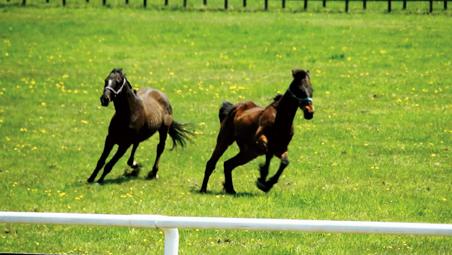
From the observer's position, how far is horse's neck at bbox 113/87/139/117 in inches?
534

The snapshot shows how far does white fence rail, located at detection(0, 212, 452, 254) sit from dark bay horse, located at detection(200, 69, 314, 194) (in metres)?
6.67

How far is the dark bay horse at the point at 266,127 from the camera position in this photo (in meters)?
11.5

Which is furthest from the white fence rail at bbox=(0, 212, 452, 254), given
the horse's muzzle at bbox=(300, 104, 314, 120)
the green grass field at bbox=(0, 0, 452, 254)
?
the horse's muzzle at bbox=(300, 104, 314, 120)

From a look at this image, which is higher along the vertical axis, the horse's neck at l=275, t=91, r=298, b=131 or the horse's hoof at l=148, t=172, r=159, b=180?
the horse's neck at l=275, t=91, r=298, b=131

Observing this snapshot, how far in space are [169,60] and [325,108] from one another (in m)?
8.25

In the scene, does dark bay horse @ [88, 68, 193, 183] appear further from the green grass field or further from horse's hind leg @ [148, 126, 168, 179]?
the green grass field

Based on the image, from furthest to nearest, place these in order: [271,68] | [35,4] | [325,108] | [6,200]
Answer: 1. [35,4]
2. [271,68]
3. [325,108]
4. [6,200]

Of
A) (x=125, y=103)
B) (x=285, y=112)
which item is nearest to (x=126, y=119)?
(x=125, y=103)

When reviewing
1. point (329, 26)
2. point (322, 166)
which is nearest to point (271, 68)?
point (329, 26)

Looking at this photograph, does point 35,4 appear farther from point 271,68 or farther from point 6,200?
point 6,200

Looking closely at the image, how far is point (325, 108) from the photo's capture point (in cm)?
1952

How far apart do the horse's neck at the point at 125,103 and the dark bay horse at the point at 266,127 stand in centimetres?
195

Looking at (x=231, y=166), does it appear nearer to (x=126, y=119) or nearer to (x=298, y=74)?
(x=298, y=74)

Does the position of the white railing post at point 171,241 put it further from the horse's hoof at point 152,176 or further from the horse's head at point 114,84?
the horse's hoof at point 152,176
